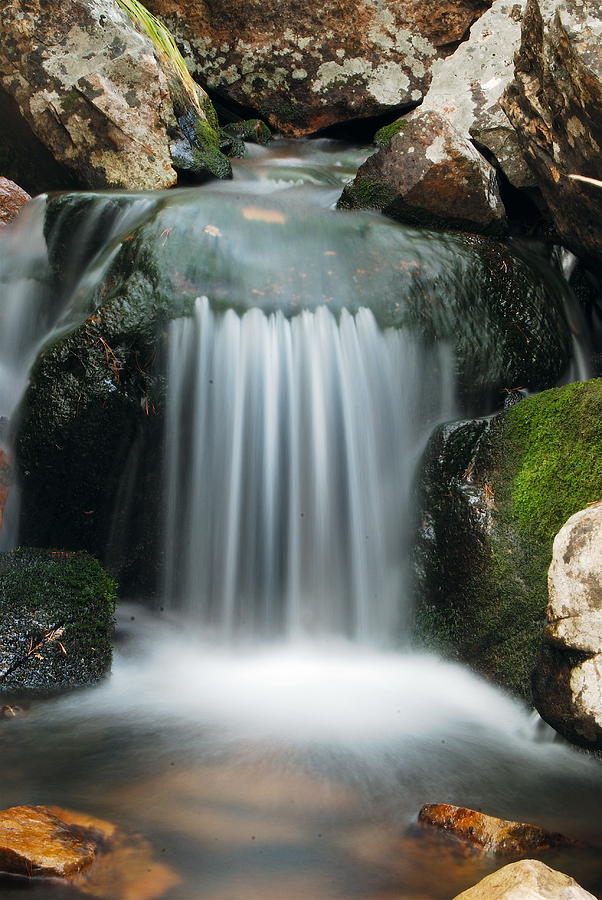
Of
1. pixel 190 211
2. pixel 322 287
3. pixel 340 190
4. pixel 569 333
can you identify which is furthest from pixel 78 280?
pixel 569 333

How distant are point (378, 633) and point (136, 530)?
1.58 m

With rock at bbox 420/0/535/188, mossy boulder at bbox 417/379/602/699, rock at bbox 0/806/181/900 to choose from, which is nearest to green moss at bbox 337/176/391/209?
rock at bbox 420/0/535/188

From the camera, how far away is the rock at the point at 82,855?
1950 mm

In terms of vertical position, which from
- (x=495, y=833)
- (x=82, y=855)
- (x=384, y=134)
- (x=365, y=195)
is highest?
(x=384, y=134)

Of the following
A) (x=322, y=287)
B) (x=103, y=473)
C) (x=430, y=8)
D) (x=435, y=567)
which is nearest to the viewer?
(x=435, y=567)

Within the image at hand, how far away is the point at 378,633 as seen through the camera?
425cm

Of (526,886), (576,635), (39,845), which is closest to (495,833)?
(526,886)

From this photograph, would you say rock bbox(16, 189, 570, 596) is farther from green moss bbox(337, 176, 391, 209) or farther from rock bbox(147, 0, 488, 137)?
rock bbox(147, 0, 488, 137)

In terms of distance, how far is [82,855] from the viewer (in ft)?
6.67

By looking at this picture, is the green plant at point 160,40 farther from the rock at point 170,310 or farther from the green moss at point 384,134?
the rock at point 170,310

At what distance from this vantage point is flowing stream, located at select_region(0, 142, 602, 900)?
228cm

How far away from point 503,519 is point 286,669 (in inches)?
54.2

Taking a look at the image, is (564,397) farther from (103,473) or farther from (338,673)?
(103,473)

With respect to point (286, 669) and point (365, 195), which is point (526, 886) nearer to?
point (286, 669)
